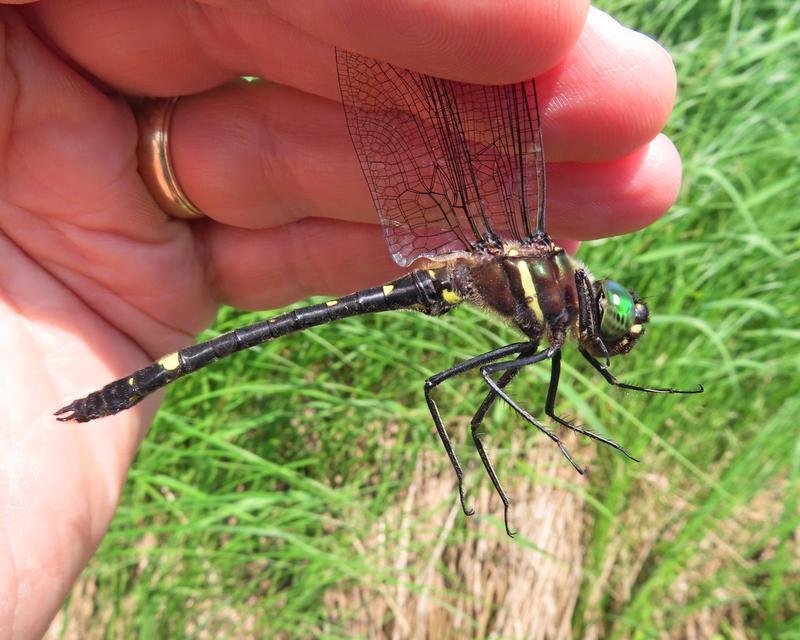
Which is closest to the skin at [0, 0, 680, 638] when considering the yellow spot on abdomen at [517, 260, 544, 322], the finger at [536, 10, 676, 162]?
the finger at [536, 10, 676, 162]

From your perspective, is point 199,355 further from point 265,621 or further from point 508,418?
point 508,418

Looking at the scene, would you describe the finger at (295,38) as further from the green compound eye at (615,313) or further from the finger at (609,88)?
the green compound eye at (615,313)

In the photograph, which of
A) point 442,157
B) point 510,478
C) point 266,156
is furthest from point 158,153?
point 510,478

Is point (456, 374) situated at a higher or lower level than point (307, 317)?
lower

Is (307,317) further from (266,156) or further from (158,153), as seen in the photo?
(158,153)

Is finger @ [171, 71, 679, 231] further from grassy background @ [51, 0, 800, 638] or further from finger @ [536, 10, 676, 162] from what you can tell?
grassy background @ [51, 0, 800, 638]

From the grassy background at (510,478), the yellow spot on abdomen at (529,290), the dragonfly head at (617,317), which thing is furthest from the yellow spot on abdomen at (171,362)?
the dragonfly head at (617,317)
